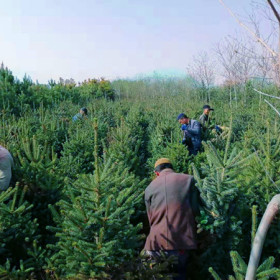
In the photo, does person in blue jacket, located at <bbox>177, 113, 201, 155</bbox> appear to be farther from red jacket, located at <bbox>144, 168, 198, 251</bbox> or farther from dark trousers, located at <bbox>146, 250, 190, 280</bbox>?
dark trousers, located at <bbox>146, 250, 190, 280</bbox>

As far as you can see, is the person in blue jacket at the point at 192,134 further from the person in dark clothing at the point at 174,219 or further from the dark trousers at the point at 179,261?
the dark trousers at the point at 179,261

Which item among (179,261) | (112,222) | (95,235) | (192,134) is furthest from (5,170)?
(192,134)

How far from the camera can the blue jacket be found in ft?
26.7

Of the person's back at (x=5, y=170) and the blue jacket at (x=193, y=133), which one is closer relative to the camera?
the person's back at (x=5, y=170)

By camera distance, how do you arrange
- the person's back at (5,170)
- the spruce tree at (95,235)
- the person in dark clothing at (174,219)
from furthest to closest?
the person's back at (5,170), the person in dark clothing at (174,219), the spruce tree at (95,235)

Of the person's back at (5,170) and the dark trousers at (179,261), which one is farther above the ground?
the person's back at (5,170)

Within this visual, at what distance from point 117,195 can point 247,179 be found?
1897mm

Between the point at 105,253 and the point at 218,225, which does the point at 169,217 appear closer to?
the point at 218,225

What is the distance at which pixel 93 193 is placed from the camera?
3189 millimetres

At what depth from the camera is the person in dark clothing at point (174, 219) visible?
384 centimetres

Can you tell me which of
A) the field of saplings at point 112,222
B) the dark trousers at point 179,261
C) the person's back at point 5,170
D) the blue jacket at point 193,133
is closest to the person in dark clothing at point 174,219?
the dark trousers at point 179,261

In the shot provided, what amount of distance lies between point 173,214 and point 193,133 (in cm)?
448

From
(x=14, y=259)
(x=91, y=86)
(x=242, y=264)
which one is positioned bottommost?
(x=14, y=259)

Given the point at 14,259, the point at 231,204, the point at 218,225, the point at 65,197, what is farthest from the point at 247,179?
the point at 14,259
